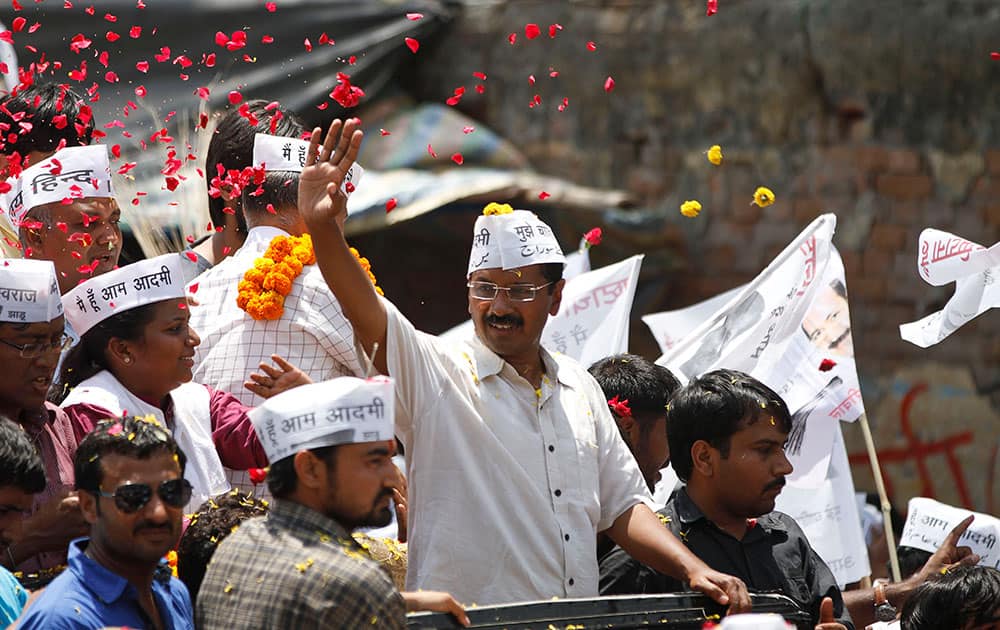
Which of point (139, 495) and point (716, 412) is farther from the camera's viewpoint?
point (716, 412)

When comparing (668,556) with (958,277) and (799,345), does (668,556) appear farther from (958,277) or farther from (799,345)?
(799,345)

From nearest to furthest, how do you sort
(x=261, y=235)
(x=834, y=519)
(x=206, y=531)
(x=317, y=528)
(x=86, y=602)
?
(x=317, y=528) → (x=86, y=602) → (x=206, y=531) → (x=261, y=235) → (x=834, y=519)

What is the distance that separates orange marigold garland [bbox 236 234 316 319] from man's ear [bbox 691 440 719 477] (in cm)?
132

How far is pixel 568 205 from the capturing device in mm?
10539

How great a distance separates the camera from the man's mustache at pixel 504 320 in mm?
4918

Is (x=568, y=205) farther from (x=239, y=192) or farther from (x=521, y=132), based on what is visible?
(x=239, y=192)

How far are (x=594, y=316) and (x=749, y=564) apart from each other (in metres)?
2.59

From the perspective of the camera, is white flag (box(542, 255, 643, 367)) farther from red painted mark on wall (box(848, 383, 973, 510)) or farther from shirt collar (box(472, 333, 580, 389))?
red painted mark on wall (box(848, 383, 973, 510))

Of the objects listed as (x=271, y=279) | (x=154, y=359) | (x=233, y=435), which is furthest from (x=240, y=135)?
(x=233, y=435)

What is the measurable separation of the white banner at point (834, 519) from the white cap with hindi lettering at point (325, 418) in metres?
3.25

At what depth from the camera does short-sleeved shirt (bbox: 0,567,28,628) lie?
13.5 feet

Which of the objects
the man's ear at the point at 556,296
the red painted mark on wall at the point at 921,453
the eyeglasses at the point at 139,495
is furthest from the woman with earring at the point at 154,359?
the red painted mark on wall at the point at 921,453

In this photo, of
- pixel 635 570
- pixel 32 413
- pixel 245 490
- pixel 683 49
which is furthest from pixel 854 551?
pixel 683 49

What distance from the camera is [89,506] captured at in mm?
4051
